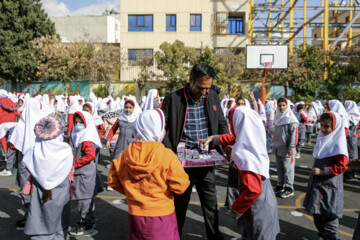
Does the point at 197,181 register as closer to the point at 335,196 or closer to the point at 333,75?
the point at 335,196

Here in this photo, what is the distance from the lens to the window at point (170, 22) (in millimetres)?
28266

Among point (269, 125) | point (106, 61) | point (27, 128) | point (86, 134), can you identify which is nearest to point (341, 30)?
point (106, 61)

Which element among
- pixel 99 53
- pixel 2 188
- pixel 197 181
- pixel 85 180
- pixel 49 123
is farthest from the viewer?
pixel 99 53

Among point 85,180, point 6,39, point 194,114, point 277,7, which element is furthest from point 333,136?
point 6,39

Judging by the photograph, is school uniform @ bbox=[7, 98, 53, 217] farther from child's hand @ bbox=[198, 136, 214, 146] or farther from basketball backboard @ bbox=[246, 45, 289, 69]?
basketball backboard @ bbox=[246, 45, 289, 69]

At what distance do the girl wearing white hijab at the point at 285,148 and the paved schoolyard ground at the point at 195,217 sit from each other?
0.87 feet

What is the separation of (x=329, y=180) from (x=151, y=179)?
234 cm

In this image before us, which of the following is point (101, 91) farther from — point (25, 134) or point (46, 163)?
point (46, 163)

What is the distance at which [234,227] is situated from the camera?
4457 mm

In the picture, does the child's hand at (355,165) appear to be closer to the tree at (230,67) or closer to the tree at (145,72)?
the tree at (230,67)

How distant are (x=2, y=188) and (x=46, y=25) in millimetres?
24632

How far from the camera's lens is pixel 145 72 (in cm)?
2548

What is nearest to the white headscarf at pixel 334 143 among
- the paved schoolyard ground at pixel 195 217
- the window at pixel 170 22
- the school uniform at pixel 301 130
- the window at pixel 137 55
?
the paved schoolyard ground at pixel 195 217

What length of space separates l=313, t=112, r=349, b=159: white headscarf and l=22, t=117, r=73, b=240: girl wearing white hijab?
3031 millimetres
